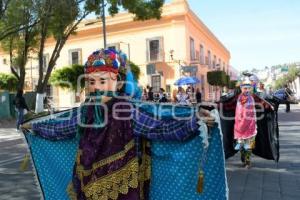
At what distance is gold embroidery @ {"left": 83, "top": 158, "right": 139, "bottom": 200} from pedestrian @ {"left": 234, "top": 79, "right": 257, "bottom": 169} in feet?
17.3

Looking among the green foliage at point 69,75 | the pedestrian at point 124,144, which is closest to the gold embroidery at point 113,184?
the pedestrian at point 124,144

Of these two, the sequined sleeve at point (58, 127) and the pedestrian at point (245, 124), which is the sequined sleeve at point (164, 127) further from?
the pedestrian at point (245, 124)

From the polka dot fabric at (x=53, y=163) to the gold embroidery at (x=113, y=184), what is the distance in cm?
52

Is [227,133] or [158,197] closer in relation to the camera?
[158,197]

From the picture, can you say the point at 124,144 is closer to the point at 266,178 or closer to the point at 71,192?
the point at 71,192

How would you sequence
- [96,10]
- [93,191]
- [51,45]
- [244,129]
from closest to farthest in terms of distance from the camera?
[93,191] < [244,129] < [96,10] < [51,45]

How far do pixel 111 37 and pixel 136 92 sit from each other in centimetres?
4072

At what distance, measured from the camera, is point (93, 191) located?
3307mm

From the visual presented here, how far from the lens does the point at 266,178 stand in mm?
7328

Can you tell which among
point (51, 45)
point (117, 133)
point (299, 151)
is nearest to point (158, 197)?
point (117, 133)

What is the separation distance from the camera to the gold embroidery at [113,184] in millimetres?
3297

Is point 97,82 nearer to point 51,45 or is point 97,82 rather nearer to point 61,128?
point 61,128

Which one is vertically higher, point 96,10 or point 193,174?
point 96,10

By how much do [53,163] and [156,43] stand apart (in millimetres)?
37843
